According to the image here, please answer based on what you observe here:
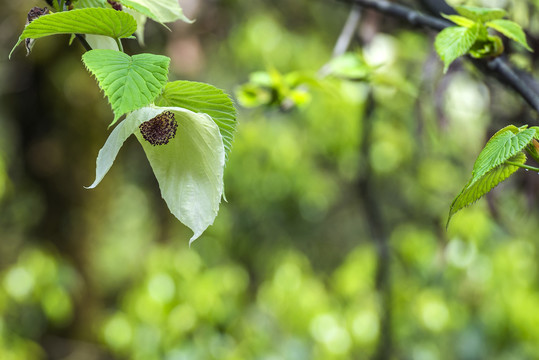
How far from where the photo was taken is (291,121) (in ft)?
8.69

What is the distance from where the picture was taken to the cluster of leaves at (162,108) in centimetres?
28

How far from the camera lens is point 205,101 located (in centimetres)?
32

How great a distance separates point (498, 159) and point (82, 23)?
238 mm

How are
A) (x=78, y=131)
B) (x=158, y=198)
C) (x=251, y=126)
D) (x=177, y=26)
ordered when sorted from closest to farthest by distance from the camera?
1. (x=177, y=26)
2. (x=251, y=126)
3. (x=78, y=131)
4. (x=158, y=198)

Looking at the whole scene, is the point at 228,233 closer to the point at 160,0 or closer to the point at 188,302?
the point at 188,302

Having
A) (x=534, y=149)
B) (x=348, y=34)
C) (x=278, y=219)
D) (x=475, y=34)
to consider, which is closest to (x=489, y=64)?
(x=475, y=34)

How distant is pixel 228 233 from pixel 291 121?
2.09 ft

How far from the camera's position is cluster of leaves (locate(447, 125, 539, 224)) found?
303mm

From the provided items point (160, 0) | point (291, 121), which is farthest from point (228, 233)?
point (160, 0)

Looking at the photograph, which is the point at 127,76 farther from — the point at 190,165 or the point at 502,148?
the point at 502,148

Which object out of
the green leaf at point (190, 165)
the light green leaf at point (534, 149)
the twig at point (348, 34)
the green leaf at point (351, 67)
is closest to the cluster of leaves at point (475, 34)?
the light green leaf at point (534, 149)

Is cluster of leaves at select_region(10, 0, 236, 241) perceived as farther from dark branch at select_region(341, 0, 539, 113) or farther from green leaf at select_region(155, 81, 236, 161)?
dark branch at select_region(341, 0, 539, 113)

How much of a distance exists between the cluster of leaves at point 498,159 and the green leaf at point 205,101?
142 millimetres

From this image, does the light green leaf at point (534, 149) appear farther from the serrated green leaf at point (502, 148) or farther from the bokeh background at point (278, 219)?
the bokeh background at point (278, 219)
